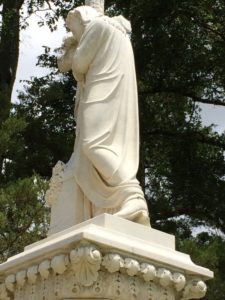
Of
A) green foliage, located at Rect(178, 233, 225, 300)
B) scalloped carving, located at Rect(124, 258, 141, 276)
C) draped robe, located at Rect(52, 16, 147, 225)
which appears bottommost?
green foliage, located at Rect(178, 233, 225, 300)

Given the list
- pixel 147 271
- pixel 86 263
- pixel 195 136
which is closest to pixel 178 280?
pixel 147 271

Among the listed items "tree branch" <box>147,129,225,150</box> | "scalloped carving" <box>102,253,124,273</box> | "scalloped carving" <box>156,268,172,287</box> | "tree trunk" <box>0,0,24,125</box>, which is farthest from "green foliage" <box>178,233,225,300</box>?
"scalloped carving" <box>102,253,124,273</box>

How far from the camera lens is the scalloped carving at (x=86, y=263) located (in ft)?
13.6

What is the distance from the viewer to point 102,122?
513 cm

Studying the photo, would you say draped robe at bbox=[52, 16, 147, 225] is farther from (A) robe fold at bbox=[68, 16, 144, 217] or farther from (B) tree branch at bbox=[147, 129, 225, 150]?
(B) tree branch at bbox=[147, 129, 225, 150]

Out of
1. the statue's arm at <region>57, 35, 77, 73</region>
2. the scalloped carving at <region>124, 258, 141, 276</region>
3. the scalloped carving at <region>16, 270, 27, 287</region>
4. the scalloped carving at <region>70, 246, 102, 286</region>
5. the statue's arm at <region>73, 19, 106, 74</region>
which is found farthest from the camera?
the statue's arm at <region>57, 35, 77, 73</region>

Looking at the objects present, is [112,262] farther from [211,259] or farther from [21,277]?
[211,259]

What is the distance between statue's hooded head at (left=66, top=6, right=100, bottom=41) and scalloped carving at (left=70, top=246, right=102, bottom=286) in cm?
214

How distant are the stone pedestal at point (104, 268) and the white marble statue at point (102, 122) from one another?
0.79 feet

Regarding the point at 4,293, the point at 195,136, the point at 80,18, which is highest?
the point at 80,18

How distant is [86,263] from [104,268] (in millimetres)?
140

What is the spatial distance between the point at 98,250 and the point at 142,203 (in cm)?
71

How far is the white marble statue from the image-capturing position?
16.0 feet

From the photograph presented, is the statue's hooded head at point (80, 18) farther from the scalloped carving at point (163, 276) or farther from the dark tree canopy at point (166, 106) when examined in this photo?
the dark tree canopy at point (166, 106)
